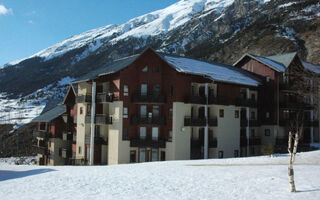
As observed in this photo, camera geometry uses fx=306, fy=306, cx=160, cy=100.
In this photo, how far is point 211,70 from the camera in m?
40.8

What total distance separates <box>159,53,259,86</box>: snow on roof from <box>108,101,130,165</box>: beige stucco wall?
8.44 m

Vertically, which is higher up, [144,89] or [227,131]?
[144,89]

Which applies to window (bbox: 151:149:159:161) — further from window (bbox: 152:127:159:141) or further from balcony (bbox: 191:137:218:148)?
balcony (bbox: 191:137:218:148)

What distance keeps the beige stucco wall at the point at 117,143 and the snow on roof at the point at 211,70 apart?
8.44 meters

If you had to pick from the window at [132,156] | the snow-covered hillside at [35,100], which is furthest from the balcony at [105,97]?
the snow-covered hillside at [35,100]

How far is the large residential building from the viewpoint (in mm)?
36281

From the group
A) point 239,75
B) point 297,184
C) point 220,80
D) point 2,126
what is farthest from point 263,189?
point 2,126

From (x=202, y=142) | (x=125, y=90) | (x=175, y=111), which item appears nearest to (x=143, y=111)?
(x=125, y=90)

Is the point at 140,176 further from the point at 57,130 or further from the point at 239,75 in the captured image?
the point at 57,130

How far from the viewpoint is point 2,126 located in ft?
346

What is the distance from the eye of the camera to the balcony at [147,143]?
118ft

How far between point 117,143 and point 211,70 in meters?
15.6

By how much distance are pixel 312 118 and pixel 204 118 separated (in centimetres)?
2281

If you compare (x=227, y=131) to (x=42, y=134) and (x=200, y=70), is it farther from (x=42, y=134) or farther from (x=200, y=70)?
(x=42, y=134)
